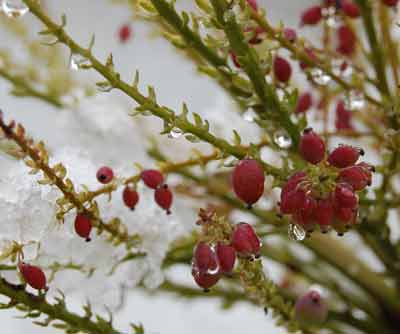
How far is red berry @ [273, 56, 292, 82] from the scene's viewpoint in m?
0.37

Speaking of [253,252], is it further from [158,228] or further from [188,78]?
[188,78]

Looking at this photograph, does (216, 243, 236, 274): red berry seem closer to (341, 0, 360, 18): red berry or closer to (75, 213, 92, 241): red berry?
(75, 213, 92, 241): red berry

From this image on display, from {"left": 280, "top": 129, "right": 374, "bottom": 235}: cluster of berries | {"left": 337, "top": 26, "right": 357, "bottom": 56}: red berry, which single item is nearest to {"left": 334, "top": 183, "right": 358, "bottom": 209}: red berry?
{"left": 280, "top": 129, "right": 374, "bottom": 235}: cluster of berries

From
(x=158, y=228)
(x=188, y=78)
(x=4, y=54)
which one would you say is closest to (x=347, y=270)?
(x=158, y=228)

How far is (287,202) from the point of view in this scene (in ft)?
0.86

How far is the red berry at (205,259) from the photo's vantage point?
0.88ft

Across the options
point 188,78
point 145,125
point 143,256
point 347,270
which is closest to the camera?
point 143,256

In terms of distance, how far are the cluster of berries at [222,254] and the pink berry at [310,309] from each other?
9 centimetres

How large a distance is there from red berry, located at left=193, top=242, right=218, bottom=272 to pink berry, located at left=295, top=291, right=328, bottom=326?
10cm

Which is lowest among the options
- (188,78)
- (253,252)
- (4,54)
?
(253,252)

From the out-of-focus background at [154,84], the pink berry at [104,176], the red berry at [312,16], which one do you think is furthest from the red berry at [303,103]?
the out-of-focus background at [154,84]

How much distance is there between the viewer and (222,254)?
27cm

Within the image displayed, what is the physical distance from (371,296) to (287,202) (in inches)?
9.7

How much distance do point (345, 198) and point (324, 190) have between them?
0.01 m
